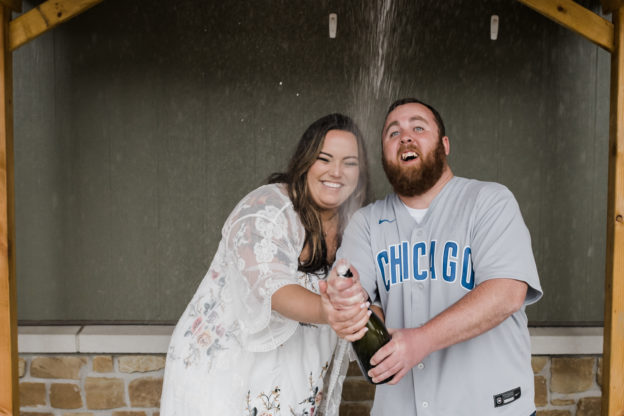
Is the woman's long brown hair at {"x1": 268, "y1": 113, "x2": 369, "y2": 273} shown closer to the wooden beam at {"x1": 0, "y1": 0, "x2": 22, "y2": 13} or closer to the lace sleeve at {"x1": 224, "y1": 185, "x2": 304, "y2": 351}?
the lace sleeve at {"x1": 224, "y1": 185, "x2": 304, "y2": 351}

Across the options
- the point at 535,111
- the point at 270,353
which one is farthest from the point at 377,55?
the point at 270,353

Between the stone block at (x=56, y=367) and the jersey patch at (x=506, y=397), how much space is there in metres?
2.69

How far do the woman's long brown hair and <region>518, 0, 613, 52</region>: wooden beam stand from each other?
1.05m

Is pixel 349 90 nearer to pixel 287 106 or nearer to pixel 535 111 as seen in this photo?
pixel 287 106

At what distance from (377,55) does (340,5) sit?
0.42 metres

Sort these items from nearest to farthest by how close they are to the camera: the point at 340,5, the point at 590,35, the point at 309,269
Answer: the point at 309,269 < the point at 590,35 < the point at 340,5

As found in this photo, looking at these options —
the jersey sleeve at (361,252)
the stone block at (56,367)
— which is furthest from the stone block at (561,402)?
the stone block at (56,367)

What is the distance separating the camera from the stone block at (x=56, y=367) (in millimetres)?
3527

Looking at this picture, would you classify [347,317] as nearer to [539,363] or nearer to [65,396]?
[539,363]

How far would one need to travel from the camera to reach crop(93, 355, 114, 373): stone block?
11.6ft

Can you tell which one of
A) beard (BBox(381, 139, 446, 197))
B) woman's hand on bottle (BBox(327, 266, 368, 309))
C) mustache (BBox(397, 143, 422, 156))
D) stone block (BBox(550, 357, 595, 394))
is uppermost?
mustache (BBox(397, 143, 422, 156))

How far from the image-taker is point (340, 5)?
3.62 meters

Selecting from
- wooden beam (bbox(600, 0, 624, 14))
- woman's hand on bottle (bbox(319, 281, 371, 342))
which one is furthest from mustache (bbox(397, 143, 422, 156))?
wooden beam (bbox(600, 0, 624, 14))

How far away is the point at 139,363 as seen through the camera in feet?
11.7
